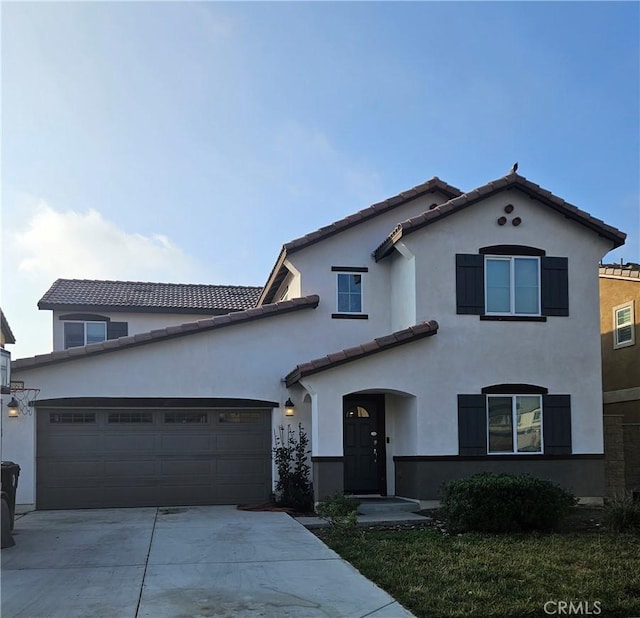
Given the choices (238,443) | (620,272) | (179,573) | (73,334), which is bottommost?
(179,573)

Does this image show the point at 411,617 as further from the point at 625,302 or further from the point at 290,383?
the point at 625,302

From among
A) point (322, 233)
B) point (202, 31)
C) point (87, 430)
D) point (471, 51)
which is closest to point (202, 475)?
point (87, 430)

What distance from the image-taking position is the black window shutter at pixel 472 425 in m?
15.9

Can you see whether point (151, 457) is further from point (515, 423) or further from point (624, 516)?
point (624, 516)

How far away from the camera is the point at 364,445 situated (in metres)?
17.2

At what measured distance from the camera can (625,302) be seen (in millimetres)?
21938

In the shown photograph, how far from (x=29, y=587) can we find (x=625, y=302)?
18.5 meters

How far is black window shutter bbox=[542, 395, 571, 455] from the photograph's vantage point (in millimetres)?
16234

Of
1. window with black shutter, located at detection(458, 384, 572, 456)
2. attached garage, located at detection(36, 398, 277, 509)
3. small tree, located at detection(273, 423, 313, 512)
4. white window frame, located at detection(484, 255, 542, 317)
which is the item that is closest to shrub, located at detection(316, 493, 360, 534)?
small tree, located at detection(273, 423, 313, 512)

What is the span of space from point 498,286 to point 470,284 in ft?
2.33

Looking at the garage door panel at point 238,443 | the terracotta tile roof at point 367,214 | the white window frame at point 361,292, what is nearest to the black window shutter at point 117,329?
the terracotta tile roof at point 367,214

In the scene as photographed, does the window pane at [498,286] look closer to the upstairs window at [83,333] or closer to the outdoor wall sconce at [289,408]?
the outdoor wall sconce at [289,408]

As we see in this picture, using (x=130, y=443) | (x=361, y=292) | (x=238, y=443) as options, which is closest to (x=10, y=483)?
(x=130, y=443)

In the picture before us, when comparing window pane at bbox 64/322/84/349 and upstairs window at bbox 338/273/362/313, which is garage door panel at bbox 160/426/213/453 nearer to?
upstairs window at bbox 338/273/362/313
